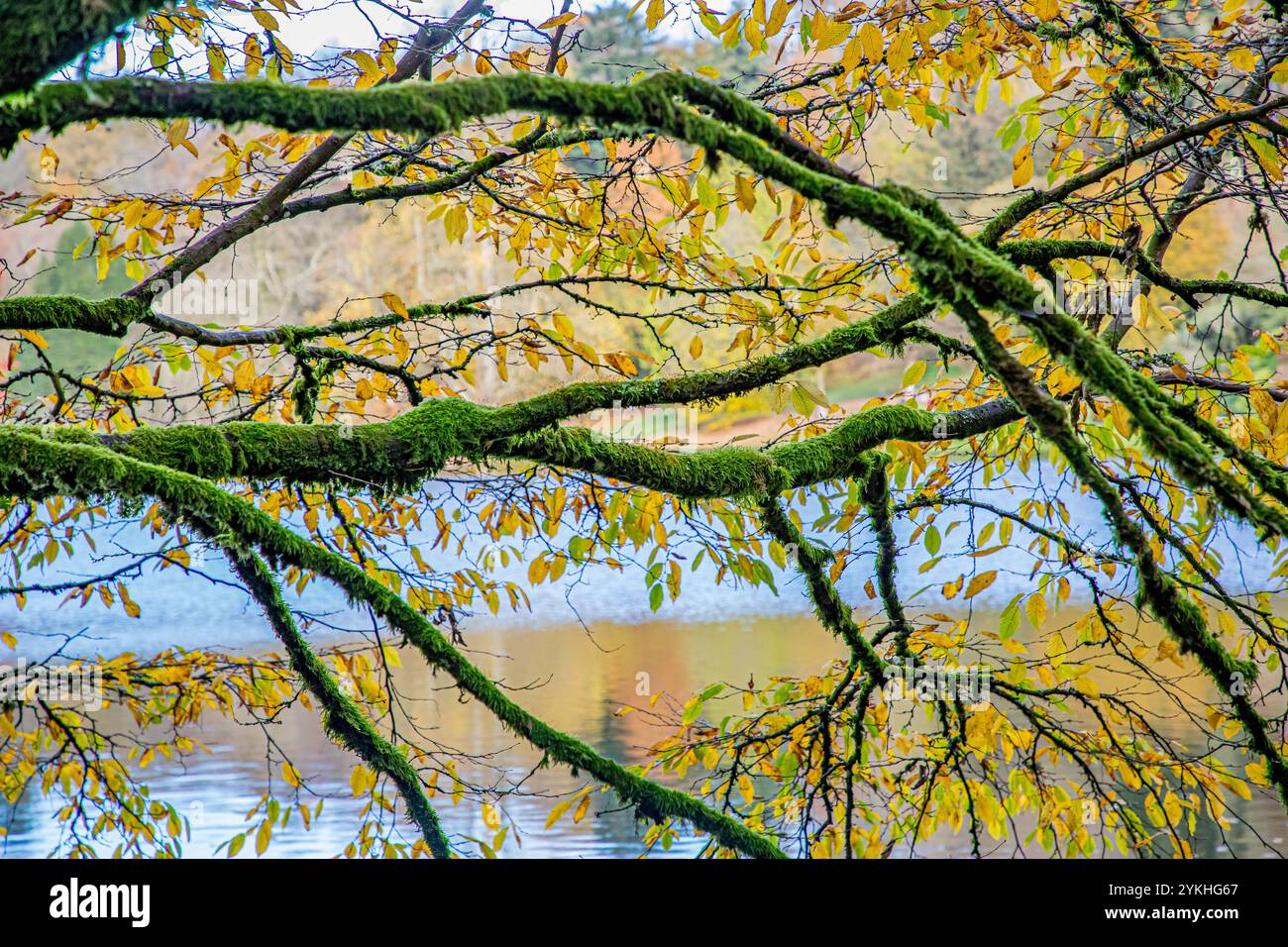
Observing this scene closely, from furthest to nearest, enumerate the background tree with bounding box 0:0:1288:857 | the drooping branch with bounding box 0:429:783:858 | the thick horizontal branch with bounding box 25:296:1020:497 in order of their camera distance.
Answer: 1. the thick horizontal branch with bounding box 25:296:1020:497
2. the drooping branch with bounding box 0:429:783:858
3. the background tree with bounding box 0:0:1288:857

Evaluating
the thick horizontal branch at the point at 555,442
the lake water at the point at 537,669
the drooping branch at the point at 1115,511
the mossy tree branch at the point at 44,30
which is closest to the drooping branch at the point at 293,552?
the thick horizontal branch at the point at 555,442

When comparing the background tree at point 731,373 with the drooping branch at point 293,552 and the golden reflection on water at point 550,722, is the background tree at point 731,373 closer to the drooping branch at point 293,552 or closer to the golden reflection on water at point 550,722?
the drooping branch at point 293,552

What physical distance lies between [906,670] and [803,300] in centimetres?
159

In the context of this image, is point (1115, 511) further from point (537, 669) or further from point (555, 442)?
point (537, 669)

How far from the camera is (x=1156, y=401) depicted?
6.45ft

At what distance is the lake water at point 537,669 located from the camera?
8.99m

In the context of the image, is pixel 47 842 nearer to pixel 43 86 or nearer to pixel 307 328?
pixel 307 328

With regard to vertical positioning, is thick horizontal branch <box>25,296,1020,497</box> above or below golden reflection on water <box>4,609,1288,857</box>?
above

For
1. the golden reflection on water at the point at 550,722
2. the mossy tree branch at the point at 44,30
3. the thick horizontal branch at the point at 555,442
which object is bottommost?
the golden reflection on water at the point at 550,722

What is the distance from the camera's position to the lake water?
8.99 meters

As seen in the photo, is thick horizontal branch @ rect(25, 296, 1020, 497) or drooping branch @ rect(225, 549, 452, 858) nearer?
thick horizontal branch @ rect(25, 296, 1020, 497)

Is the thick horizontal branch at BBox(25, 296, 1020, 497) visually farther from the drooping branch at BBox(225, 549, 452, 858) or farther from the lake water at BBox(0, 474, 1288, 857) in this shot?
the lake water at BBox(0, 474, 1288, 857)

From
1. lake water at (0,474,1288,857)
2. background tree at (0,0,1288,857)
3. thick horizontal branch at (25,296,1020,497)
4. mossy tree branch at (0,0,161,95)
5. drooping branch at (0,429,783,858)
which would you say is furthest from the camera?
lake water at (0,474,1288,857)

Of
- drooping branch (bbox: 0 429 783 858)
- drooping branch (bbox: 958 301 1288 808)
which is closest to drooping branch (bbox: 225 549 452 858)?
drooping branch (bbox: 0 429 783 858)
